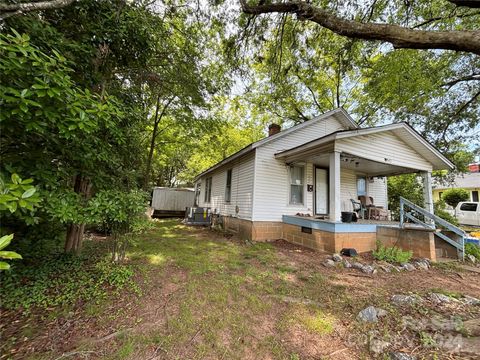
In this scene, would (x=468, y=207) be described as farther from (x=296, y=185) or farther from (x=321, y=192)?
(x=296, y=185)

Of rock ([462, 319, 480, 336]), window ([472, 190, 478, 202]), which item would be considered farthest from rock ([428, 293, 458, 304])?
window ([472, 190, 478, 202])

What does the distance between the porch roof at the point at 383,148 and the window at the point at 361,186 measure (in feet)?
6.78

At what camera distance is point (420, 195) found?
37.4 feet

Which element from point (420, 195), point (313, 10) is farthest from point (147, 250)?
point (420, 195)

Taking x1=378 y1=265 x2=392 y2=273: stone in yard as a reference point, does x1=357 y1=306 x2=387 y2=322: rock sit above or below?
below

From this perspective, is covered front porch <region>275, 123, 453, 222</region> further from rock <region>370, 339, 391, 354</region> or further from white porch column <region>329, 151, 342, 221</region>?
rock <region>370, 339, 391, 354</region>

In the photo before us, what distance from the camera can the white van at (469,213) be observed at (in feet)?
45.6

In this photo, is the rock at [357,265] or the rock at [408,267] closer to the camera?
the rock at [357,265]

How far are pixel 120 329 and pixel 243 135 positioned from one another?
18819mm

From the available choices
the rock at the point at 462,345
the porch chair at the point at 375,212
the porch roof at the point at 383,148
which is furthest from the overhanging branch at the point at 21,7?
the porch chair at the point at 375,212

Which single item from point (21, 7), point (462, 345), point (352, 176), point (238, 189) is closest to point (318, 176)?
point (352, 176)

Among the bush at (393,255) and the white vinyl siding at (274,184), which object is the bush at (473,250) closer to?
the bush at (393,255)

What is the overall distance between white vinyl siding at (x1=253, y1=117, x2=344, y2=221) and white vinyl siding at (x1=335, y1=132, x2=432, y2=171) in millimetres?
2362

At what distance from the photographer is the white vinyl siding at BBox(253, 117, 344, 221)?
7656 millimetres
